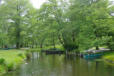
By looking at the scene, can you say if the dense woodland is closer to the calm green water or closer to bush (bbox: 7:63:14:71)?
the calm green water

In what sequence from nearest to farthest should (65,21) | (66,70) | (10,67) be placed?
(10,67) → (66,70) → (65,21)

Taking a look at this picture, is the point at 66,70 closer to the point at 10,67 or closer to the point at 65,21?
the point at 10,67

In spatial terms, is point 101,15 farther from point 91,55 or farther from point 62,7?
point 62,7

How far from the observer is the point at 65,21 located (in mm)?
50594

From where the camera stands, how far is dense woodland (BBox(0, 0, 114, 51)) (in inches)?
1320

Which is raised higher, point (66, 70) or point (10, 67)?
point (10, 67)

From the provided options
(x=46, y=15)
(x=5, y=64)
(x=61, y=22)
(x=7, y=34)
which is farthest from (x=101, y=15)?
(x=7, y=34)

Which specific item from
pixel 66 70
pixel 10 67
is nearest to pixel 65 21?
pixel 66 70

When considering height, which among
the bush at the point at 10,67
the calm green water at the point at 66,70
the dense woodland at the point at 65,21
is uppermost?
the dense woodland at the point at 65,21

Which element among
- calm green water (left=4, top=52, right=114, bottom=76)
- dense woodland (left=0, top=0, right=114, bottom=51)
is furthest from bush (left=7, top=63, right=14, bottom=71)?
dense woodland (left=0, top=0, right=114, bottom=51)

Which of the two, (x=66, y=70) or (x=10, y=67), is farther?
(x=66, y=70)

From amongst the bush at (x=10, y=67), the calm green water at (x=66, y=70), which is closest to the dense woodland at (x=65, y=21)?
the calm green water at (x=66, y=70)

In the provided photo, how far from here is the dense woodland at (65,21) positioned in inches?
1320

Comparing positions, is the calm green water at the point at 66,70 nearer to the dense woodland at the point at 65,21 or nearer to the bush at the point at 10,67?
the bush at the point at 10,67
